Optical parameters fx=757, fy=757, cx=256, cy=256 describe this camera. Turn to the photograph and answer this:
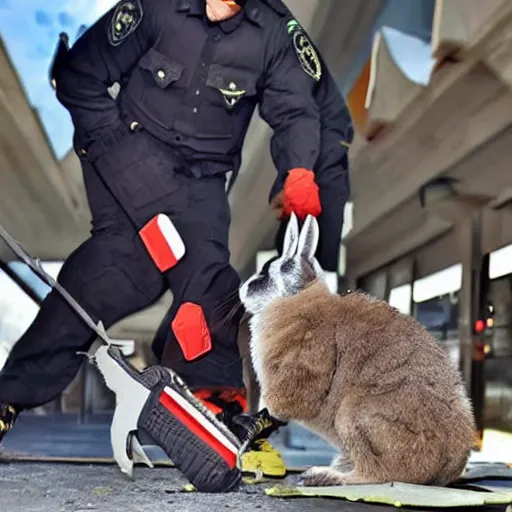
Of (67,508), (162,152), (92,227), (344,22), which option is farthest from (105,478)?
(344,22)

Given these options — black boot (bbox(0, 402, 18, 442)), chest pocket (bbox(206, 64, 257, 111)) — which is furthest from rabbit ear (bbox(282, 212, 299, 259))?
black boot (bbox(0, 402, 18, 442))

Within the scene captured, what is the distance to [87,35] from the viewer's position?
1.54m

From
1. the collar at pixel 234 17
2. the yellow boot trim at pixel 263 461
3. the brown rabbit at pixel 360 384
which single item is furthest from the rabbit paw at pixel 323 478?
the collar at pixel 234 17

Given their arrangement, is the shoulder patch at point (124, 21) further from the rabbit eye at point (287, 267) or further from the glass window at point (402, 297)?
the glass window at point (402, 297)

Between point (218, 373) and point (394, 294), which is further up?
point (394, 294)

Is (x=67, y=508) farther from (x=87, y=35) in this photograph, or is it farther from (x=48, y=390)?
(x=87, y=35)

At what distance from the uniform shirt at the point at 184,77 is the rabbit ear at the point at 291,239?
0.48ft

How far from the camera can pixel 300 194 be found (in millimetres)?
1530

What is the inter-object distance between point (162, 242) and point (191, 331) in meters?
0.19

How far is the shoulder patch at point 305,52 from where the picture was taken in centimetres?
156

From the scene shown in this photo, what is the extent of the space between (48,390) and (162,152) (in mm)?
524

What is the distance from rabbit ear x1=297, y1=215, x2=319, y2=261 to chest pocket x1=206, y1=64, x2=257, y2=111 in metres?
0.28

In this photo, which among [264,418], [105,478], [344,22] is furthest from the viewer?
[344,22]

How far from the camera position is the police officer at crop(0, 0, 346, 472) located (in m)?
1.49
